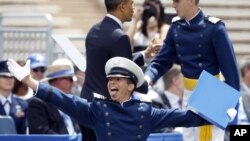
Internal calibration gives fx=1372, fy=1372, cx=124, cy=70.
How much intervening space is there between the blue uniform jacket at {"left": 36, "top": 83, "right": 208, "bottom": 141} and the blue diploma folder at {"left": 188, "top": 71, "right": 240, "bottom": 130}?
0.29 feet

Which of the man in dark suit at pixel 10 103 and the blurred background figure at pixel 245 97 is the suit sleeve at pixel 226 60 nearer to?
the man in dark suit at pixel 10 103

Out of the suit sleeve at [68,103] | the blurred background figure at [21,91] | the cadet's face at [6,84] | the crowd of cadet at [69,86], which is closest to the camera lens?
the suit sleeve at [68,103]

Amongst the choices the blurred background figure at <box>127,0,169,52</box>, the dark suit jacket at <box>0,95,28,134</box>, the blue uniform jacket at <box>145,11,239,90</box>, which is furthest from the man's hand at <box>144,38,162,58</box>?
the blurred background figure at <box>127,0,169,52</box>

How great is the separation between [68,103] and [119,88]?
383 mm

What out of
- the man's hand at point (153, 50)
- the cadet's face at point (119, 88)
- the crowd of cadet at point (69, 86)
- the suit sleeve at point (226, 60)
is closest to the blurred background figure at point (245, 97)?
the crowd of cadet at point (69, 86)

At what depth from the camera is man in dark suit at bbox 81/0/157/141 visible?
11.1m

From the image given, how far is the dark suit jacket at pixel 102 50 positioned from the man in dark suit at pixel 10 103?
2.66 meters

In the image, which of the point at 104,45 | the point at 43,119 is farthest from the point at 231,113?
the point at 43,119

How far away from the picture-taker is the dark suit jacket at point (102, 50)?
11055 mm

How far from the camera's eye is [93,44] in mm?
11180

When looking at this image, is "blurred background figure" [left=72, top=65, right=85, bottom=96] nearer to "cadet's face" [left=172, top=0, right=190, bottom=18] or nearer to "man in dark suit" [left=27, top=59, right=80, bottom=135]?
"man in dark suit" [left=27, top=59, right=80, bottom=135]

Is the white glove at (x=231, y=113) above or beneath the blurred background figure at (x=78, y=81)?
above

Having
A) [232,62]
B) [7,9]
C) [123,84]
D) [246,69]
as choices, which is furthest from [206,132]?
[7,9]

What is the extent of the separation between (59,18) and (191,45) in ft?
28.3
